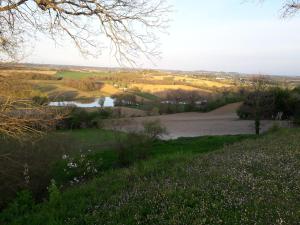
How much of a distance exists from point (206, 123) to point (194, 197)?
62.2m

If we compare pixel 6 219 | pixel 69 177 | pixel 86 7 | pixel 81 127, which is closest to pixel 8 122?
pixel 86 7

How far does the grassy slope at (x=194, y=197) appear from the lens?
25.1ft

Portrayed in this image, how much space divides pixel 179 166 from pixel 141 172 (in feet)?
4.20

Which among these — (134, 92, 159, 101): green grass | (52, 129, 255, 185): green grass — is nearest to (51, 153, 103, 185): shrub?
(52, 129, 255, 185): green grass

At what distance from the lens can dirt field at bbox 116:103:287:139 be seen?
186 ft

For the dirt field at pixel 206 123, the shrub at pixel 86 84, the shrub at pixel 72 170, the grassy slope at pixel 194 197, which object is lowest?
the dirt field at pixel 206 123

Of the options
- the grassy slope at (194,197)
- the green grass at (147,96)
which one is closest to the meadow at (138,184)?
the grassy slope at (194,197)

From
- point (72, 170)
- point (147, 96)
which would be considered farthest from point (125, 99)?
point (72, 170)

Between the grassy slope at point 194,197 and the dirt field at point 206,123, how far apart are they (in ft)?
121

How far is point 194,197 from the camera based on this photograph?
8906mm

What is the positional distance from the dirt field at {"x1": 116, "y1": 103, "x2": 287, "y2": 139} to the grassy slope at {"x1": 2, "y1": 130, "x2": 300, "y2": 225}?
36.9 meters

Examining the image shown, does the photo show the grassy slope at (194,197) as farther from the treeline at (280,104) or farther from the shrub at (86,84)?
the shrub at (86,84)

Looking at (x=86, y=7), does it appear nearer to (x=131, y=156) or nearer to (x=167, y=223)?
(x=167, y=223)

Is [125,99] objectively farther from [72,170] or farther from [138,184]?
[138,184]
